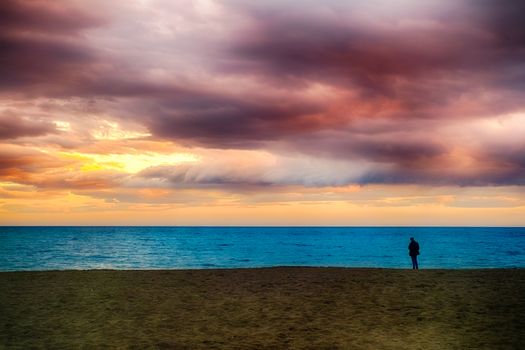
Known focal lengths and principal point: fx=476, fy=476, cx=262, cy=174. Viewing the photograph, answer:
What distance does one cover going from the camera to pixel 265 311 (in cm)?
1543

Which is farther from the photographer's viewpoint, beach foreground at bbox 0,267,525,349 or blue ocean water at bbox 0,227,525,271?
blue ocean water at bbox 0,227,525,271

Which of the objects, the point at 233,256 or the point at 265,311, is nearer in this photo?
the point at 265,311

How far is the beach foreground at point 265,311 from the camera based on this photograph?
11.9 meters

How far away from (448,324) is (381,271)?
11686mm

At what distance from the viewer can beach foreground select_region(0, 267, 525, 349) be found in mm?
11914

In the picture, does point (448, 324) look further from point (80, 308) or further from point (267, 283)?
point (80, 308)

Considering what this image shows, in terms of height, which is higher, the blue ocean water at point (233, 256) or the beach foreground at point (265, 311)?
the beach foreground at point (265, 311)

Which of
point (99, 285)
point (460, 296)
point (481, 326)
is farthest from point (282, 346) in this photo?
point (99, 285)

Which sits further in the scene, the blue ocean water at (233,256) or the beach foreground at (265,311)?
the blue ocean water at (233,256)

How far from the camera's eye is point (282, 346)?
11.4 m

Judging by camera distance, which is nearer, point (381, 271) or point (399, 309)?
point (399, 309)

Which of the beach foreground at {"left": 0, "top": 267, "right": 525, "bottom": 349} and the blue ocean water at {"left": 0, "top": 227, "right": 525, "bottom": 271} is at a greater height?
the beach foreground at {"left": 0, "top": 267, "right": 525, "bottom": 349}

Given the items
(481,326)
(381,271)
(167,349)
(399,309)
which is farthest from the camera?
(381,271)

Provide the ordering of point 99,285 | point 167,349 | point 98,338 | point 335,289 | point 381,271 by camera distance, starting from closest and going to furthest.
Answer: point 167,349
point 98,338
point 335,289
point 99,285
point 381,271
